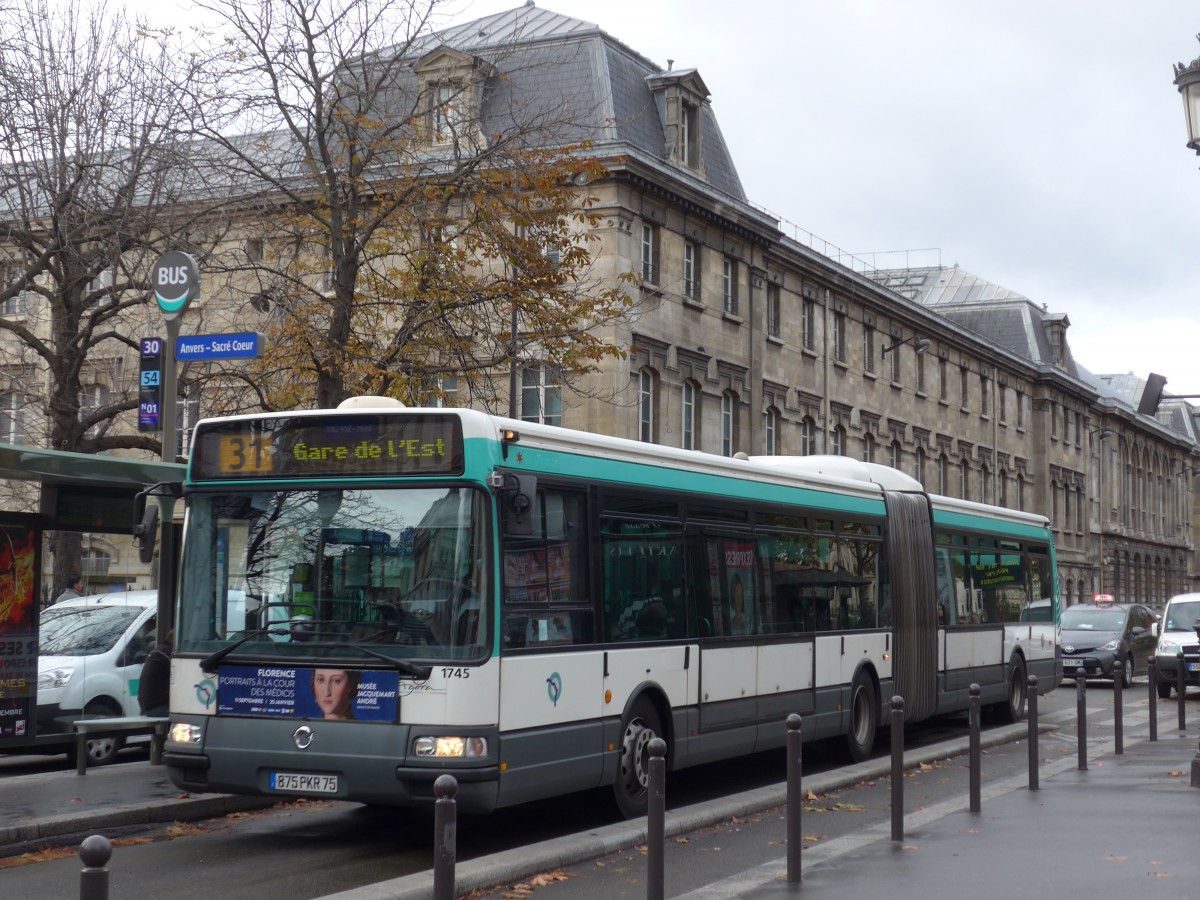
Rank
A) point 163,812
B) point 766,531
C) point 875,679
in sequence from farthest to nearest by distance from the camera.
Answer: point 875,679, point 766,531, point 163,812

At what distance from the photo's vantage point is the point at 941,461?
60.4 m

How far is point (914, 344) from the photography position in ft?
187

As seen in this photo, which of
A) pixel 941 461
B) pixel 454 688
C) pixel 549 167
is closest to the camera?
pixel 454 688

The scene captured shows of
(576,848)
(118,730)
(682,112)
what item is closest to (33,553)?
(118,730)

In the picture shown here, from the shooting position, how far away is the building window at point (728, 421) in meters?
43.0

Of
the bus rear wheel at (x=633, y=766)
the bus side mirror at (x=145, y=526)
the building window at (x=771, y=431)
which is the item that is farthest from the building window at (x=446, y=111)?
the building window at (x=771, y=431)

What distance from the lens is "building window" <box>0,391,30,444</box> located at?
88.4ft

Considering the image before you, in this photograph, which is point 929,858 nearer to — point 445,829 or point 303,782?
point 303,782

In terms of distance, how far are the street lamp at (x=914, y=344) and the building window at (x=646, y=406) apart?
53.6 feet

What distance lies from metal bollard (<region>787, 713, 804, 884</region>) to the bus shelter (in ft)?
21.0

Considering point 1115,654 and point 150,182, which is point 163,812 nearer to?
point 150,182

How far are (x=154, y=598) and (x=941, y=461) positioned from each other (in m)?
46.9

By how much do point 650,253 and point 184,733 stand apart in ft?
98.8

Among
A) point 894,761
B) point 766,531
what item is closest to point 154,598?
point 766,531
